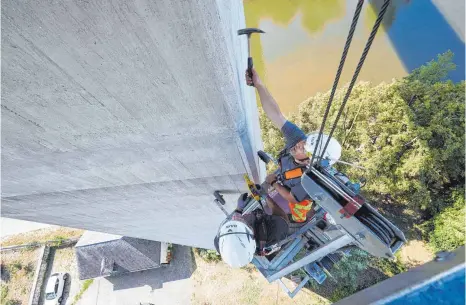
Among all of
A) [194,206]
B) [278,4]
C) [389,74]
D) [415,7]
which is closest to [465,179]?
[389,74]

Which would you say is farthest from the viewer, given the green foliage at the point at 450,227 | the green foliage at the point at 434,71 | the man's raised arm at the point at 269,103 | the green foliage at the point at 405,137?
the green foliage at the point at 434,71

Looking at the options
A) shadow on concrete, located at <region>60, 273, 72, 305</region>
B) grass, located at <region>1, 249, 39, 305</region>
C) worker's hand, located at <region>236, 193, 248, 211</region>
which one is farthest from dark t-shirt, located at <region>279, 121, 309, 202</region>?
grass, located at <region>1, 249, 39, 305</region>

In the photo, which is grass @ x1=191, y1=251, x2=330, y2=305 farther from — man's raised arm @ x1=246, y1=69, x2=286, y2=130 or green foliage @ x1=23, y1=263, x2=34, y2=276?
man's raised arm @ x1=246, y1=69, x2=286, y2=130

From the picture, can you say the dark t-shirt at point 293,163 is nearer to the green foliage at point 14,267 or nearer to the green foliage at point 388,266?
the green foliage at point 388,266

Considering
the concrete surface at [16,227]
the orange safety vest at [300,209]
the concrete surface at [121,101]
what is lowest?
the orange safety vest at [300,209]

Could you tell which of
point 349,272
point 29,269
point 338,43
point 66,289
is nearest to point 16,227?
point 29,269

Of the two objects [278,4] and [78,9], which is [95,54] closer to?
[78,9]

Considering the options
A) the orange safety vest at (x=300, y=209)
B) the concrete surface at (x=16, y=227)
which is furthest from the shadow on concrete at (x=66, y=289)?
the orange safety vest at (x=300, y=209)
